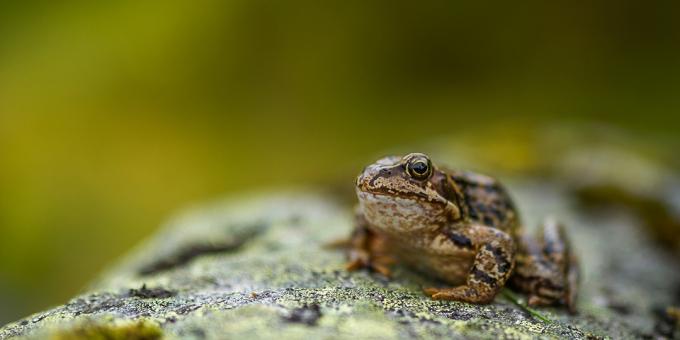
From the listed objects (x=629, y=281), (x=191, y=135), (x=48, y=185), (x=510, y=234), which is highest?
(x=191, y=135)

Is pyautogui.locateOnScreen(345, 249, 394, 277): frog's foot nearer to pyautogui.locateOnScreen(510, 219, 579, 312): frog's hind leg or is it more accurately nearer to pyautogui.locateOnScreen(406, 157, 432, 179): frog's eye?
pyautogui.locateOnScreen(406, 157, 432, 179): frog's eye

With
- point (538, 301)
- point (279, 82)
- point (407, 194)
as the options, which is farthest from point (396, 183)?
point (279, 82)

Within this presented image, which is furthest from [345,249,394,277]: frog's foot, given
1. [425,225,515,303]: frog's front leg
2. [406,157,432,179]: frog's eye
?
[406,157,432,179]: frog's eye

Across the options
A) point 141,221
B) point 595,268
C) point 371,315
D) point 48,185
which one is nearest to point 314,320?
point 371,315

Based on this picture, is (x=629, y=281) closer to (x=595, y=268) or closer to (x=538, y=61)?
(x=595, y=268)

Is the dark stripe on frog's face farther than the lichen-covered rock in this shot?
Yes

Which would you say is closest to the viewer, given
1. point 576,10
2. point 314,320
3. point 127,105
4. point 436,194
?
point 314,320

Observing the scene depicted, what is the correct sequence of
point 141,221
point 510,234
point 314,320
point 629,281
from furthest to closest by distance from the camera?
1. point 141,221
2. point 629,281
3. point 510,234
4. point 314,320
